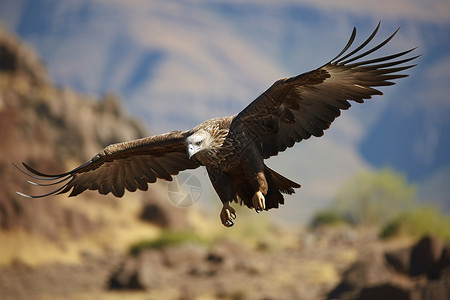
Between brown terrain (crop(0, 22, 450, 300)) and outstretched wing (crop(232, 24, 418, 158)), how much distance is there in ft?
23.7

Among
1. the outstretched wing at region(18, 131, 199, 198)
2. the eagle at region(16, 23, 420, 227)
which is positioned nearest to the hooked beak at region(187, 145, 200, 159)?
the eagle at region(16, 23, 420, 227)

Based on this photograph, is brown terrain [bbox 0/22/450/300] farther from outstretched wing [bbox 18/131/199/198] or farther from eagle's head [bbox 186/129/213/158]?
eagle's head [bbox 186/129/213/158]

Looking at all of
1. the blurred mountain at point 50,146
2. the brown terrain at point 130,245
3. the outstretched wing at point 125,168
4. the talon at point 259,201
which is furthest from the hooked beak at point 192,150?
the blurred mountain at point 50,146

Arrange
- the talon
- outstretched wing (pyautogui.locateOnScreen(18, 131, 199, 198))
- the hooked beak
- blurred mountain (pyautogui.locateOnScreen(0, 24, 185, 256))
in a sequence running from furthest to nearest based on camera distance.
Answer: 1. blurred mountain (pyautogui.locateOnScreen(0, 24, 185, 256))
2. outstretched wing (pyautogui.locateOnScreen(18, 131, 199, 198))
3. the talon
4. the hooked beak

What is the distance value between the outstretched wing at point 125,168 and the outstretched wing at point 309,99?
1195mm

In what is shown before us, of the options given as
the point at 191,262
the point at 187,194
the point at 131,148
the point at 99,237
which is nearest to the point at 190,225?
the point at 99,237

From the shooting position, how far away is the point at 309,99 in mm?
6395

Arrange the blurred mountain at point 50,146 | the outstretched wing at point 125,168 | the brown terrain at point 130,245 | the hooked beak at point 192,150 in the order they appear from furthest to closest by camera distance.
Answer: the blurred mountain at point 50,146 → the brown terrain at point 130,245 → the outstretched wing at point 125,168 → the hooked beak at point 192,150

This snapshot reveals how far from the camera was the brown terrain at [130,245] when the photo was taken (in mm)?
16109

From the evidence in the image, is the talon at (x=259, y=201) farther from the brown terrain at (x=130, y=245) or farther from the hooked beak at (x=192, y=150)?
the brown terrain at (x=130, y=245)

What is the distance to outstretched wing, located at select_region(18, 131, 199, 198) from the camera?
7.33 m

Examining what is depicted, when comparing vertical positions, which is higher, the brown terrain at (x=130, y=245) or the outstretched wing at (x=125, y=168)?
the brown terrain at (x=130, y=245)

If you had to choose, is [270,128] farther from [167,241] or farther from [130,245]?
[130,245]

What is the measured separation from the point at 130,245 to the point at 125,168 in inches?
851
